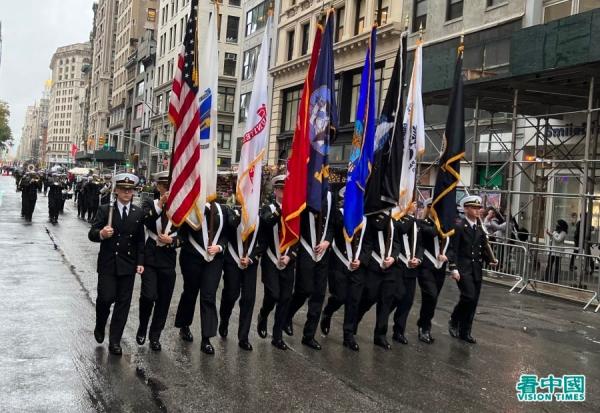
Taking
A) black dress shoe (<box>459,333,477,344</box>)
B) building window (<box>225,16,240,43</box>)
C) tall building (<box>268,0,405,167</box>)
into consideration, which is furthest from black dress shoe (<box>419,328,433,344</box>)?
building window (<box>225,16,240,43</box>)

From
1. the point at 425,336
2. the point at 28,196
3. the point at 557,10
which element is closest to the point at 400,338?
the point at 425,336

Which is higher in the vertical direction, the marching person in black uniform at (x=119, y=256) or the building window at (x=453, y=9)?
the building window at (x=453, y=9)

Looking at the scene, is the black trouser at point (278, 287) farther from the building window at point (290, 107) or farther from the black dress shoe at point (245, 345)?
the building window at point (290, 107)

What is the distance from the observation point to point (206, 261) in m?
6.97

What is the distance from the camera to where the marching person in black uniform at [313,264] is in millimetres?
7359

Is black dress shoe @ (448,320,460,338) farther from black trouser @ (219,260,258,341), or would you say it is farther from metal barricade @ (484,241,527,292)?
metal barricade @ (484,241,527,292)

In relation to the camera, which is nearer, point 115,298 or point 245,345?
point 115,298

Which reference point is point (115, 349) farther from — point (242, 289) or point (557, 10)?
point (557, 10)

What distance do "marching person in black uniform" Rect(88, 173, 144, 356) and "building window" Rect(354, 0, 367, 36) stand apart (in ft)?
85.7

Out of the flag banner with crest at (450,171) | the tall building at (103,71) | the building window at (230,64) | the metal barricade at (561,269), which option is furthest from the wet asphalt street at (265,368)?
the tall building at (103,71)

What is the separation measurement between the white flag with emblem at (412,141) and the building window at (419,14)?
1846 centimetres

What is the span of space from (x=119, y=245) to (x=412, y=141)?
456cm

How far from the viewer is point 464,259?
27.5 ft

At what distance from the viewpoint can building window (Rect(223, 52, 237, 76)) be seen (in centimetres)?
5612
